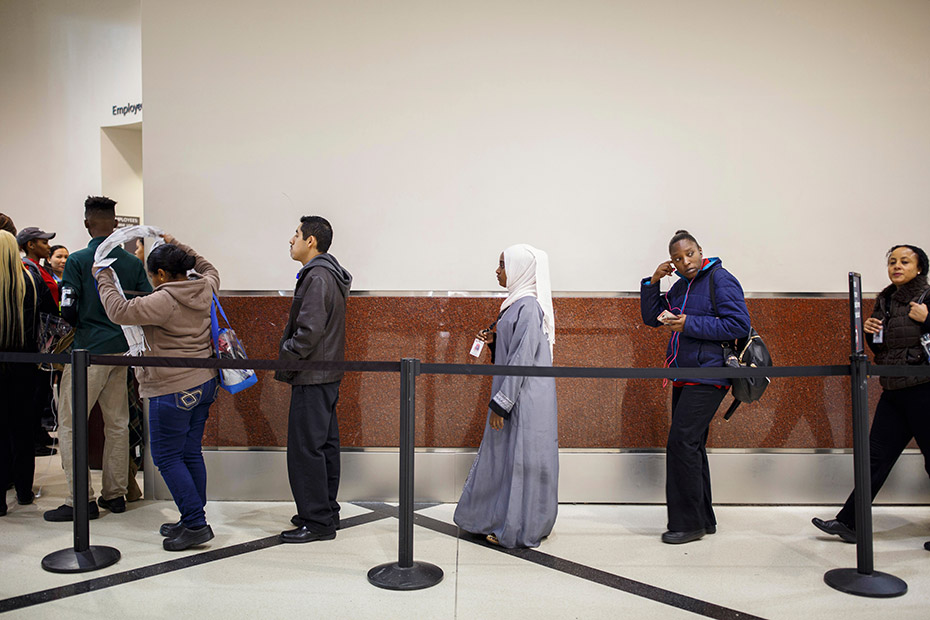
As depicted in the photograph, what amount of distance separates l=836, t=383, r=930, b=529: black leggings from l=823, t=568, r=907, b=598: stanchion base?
61 centimetres

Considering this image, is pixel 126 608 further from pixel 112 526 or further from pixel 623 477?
pixel 623 477

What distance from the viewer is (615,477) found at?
4.52m

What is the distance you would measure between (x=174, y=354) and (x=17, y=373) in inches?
55.3

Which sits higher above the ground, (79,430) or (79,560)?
(79,430)

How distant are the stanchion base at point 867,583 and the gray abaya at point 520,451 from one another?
126 cm

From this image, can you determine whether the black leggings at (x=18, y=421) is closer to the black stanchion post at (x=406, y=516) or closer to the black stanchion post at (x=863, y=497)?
the black stanchion post at (x=406, y=516)

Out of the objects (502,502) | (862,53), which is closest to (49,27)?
(502,502)

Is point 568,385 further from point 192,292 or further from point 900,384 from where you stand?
point 192,292

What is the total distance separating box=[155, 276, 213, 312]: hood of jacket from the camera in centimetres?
352

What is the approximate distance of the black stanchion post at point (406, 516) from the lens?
117 inches

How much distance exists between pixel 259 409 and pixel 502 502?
1752 mm

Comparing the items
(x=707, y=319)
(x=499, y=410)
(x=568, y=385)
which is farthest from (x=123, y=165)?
(x=707, y=319)

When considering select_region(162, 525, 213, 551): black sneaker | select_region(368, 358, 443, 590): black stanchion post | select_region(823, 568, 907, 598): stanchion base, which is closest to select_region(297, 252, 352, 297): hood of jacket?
select_region(368, 358, 443, 590): black stanchion post

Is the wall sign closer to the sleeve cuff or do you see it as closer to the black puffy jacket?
the sleeve cuff
